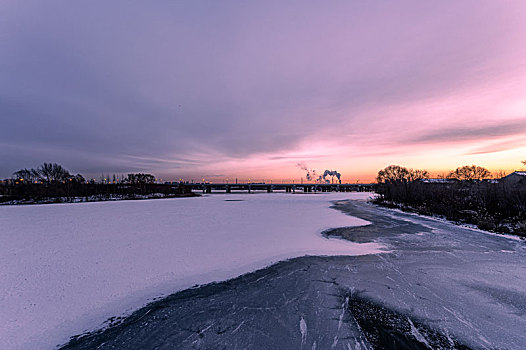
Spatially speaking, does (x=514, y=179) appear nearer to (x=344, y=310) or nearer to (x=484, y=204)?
(x=484, y=204)

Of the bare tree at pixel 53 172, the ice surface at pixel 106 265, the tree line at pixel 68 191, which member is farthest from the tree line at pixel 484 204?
the bare tree at pixel 53 172

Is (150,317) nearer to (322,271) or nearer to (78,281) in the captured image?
(78,281)

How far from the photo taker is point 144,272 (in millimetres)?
6121

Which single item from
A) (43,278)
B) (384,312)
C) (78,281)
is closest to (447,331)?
(384,312)

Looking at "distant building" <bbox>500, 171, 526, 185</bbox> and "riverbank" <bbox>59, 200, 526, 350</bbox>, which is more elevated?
"distant building" <bbox>500, 171, 526, 185</bbox>

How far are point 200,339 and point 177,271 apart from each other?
10.3 ft

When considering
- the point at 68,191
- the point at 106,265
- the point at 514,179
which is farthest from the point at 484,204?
the point at 68,191

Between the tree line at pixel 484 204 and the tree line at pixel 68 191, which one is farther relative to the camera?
the tree line at pixel 68 191

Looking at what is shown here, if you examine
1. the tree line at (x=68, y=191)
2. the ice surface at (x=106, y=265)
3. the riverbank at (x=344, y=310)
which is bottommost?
the riverbank at (x=344, y=310)

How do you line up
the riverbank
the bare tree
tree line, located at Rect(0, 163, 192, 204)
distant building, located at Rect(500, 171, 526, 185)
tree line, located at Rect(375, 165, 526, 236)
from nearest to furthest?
the riverbank → tree line, located at Rect(375, 165, 526, 236) → distant building, located at Rect(500, 171, 526, 185) → tree line, located at Rect(0, 163, 192, 204) → the bare tree

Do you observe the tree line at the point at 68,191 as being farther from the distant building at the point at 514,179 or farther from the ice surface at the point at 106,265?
the distant building at the point at 514,179

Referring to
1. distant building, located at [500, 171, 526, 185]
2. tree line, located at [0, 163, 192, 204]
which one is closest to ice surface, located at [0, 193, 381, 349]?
distant building, located at [500, 171, 526, 185]

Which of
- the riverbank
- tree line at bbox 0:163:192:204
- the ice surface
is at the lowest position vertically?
the riverbank

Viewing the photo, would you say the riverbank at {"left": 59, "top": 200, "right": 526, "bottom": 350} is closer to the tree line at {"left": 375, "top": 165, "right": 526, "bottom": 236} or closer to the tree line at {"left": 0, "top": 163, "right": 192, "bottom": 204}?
the tree line at {"left": 375, "top": 165, "right": 526, "bottom": 236}
